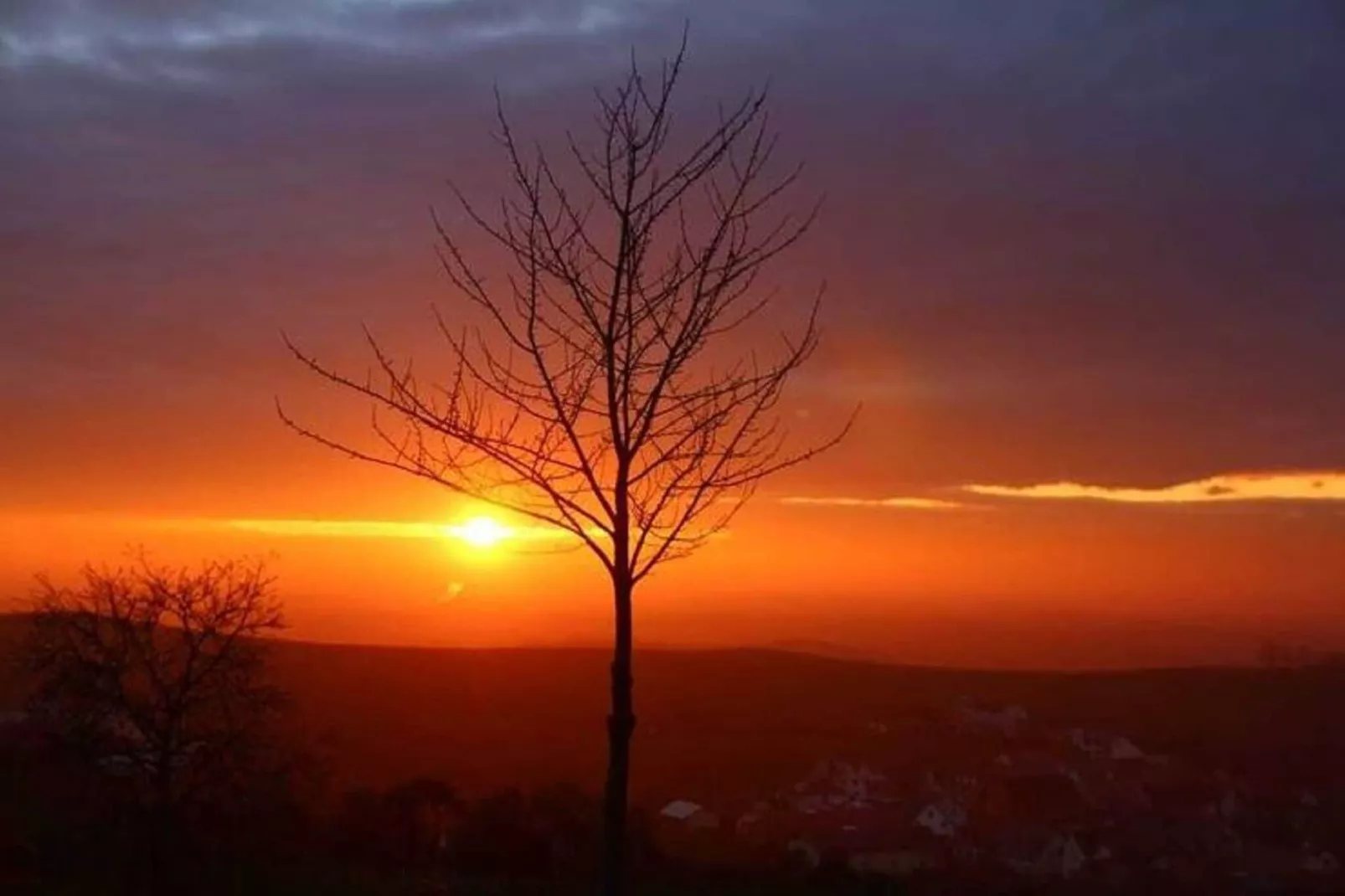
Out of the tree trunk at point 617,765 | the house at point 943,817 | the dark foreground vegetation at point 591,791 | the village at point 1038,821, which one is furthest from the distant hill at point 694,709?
the tree trunk at point 617,765

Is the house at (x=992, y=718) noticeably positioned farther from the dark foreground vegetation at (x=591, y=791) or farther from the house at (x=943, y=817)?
the house at (x=943, y=817)

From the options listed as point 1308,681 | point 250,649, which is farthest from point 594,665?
point 1308,681

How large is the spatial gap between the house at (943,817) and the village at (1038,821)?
0.12ft

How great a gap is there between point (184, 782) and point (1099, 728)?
1759 cm

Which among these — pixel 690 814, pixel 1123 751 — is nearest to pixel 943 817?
pixel 690 814

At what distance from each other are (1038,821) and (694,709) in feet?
49.6

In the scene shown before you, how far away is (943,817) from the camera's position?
20672 millimetres

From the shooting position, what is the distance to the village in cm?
1662

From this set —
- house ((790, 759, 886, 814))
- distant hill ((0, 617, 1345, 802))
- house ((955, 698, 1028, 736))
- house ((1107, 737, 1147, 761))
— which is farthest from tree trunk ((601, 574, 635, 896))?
house ((955, 698, 1028, 736))

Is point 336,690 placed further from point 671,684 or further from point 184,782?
point 184,782

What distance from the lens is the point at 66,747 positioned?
19219 mm

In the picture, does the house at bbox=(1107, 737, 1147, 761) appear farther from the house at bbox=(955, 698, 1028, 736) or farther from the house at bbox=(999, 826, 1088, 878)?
the house at bbox=(999, 826, 1088, 878)

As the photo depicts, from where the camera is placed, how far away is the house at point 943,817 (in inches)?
789

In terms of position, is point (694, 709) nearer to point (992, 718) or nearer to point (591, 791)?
point (992, 718)
